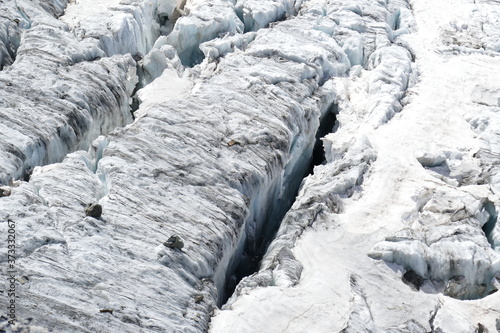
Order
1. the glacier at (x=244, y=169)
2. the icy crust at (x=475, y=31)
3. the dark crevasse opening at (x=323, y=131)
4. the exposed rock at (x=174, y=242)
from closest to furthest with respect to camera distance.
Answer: the glacier at (x=244, y=169) → the exposed rock at (x=174, y=242) → the dark crevasse opening at (x=323, y=131) → the icy crust at (x=475, y=31)

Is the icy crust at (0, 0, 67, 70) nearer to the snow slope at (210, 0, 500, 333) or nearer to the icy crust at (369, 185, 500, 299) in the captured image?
the snow slope at (210, 0, 500, 333)

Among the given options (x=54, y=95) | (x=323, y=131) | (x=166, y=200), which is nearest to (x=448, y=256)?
(x=166, y=200)

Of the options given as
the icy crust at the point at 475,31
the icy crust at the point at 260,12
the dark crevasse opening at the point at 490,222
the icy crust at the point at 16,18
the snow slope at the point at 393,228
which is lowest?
the dark crevasse opening at the point at 490,222

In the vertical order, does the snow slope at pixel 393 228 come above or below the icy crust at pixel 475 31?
below

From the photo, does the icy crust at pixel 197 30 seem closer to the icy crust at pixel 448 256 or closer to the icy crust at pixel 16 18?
the icy crust at pixel 16 18

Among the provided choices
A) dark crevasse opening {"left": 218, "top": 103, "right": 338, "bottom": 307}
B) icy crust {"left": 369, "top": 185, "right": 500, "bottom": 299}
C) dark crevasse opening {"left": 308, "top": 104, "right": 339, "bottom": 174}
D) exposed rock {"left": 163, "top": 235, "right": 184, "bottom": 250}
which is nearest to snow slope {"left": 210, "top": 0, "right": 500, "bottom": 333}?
icy crust {"left": 369, "top": 185, "right": 500, "bottom": 299}

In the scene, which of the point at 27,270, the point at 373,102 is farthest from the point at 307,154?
the point at 27,270

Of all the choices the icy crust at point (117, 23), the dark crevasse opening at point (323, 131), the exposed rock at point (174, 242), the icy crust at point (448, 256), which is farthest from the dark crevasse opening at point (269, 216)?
the icy crust at point (117, 23)

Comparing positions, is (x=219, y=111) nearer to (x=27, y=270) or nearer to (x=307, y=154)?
(x=307, y=154)
